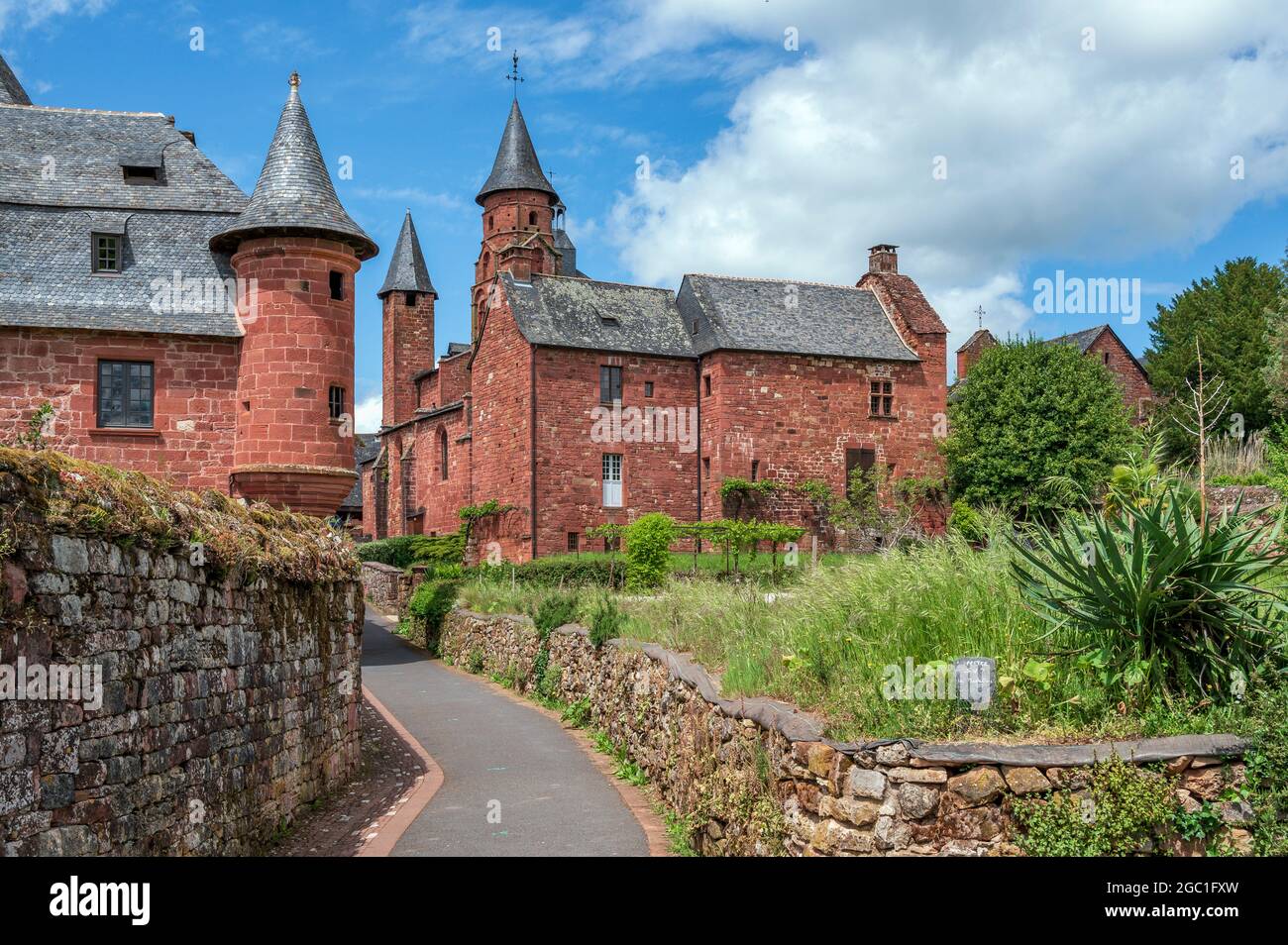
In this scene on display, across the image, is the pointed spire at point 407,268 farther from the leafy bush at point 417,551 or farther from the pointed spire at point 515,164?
the leafy bush at point 417,551

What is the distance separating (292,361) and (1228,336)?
45360 millimetres

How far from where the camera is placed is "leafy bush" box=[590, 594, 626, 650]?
16531 mm

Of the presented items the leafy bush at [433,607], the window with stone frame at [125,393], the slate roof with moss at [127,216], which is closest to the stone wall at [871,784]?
the slate roof with moss at [127,216]

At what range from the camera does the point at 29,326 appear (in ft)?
73.3

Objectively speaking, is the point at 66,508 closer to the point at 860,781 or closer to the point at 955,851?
the point at 860,781

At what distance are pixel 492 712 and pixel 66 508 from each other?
1330 centimetres

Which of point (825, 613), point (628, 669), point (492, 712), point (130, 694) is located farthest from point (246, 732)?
point (492, 712)

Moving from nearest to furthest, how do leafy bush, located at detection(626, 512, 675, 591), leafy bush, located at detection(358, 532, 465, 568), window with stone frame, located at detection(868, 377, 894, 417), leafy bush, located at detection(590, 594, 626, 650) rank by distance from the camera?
leafy bush, located at detection(590, 594, 626, 650) < leafy bush, located at detection(626, 512, 675, 591) < leafy bush, located at detection(358, 532, 465, 568) < window with stone frame, located at detection(868, 377, 894, 417)

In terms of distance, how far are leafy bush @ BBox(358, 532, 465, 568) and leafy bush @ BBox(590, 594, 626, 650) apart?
21753 mm

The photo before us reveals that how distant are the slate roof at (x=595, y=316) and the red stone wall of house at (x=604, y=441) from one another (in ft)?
1.59

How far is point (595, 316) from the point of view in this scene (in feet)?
138

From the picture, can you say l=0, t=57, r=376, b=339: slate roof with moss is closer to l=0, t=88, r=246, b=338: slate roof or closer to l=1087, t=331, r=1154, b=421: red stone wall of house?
l=0, t=88, r=246, b=338: slate roof

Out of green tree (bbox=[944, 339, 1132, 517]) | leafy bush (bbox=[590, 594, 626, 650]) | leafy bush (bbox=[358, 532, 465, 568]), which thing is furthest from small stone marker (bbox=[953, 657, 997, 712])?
green tree (bbox=[944, 339, 1132, 517])

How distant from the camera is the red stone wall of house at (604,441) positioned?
131ft
